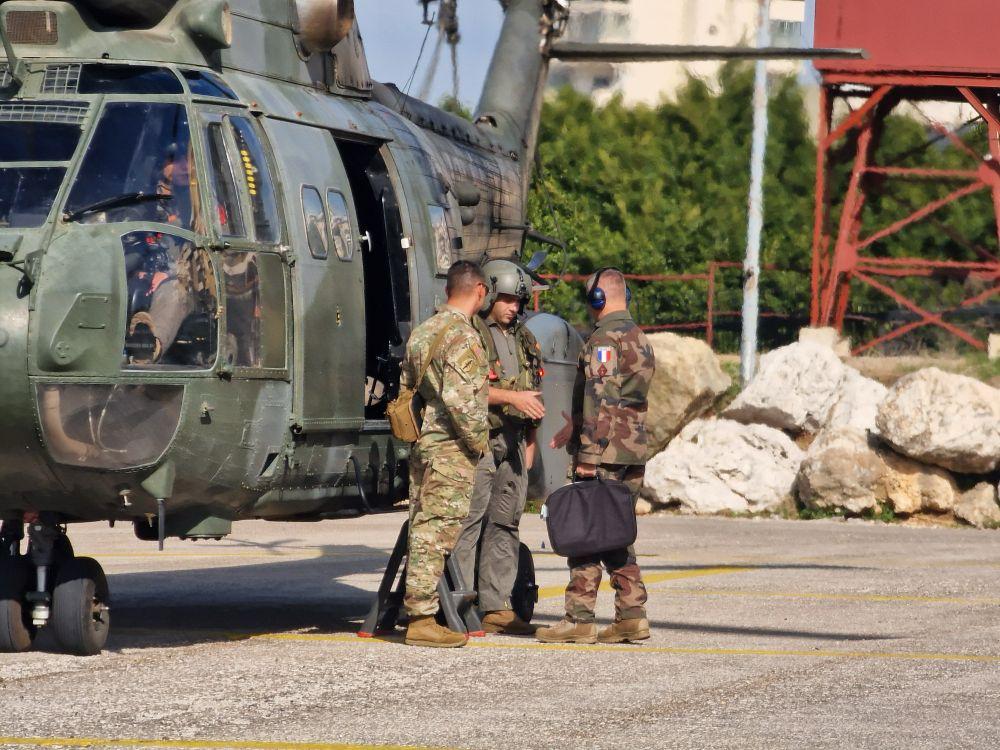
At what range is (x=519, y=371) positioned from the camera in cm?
1009

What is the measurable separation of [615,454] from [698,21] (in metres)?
26.5

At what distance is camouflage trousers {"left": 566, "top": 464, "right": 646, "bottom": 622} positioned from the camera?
9.41 m

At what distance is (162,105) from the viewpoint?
859 cm

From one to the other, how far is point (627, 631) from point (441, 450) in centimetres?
145

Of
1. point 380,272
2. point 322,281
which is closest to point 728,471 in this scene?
point 380,272

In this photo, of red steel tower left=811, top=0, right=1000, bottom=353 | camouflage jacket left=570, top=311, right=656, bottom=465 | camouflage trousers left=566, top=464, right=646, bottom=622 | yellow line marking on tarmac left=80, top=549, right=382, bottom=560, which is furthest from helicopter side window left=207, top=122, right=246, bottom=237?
red steel tower left=811, top=0, right=1000, bottom=353

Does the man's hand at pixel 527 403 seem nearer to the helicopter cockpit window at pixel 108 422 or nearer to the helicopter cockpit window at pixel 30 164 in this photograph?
the helicopter cockpit window at pixel 108 422

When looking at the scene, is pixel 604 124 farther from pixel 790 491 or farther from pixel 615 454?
pixel 615 454

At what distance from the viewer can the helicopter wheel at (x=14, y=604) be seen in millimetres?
8594

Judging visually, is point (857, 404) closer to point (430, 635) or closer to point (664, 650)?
point (664, 650)

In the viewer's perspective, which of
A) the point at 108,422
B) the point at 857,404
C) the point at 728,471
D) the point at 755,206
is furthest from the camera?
the point at 755,206

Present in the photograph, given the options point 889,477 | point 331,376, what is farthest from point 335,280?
point 889,477

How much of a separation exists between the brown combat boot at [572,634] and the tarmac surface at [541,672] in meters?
0.21

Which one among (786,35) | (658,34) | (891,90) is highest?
(658,34)
